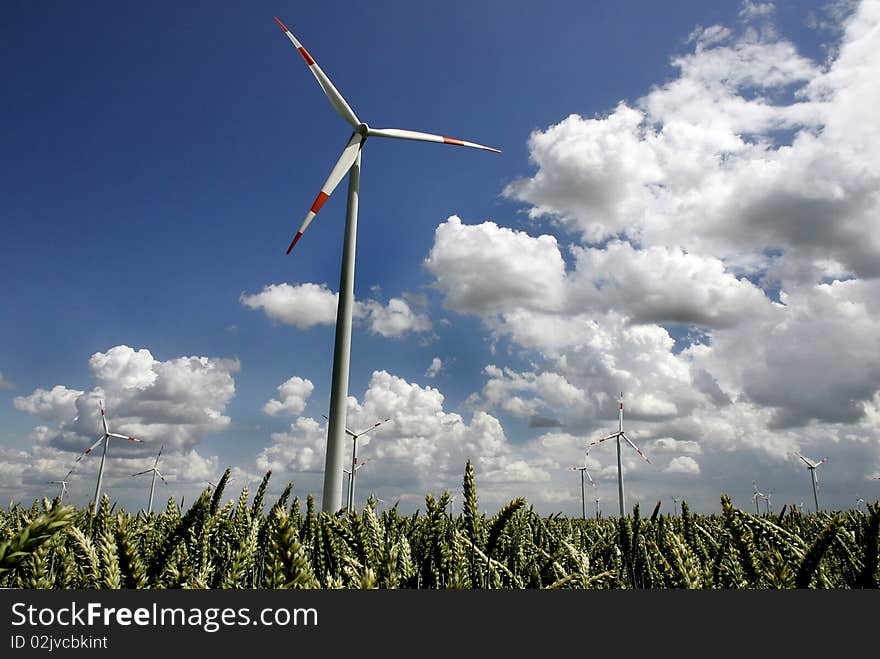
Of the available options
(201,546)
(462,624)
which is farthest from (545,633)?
(201,546)

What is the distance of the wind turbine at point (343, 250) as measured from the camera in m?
16.2

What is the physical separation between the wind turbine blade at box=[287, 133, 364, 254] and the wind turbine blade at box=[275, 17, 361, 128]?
1766 millimetres

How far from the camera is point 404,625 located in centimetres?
248

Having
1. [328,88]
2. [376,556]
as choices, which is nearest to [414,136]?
[328,88]

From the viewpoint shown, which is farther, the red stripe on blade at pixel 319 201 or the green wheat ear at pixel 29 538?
the red stripe on blade at pixel 319 201

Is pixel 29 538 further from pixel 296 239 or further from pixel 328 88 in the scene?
pixel 328 88

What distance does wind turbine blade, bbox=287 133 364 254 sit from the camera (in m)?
23.8

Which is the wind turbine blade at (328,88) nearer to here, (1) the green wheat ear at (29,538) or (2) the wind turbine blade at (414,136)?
(2) the wind turbine blade at (414,136)

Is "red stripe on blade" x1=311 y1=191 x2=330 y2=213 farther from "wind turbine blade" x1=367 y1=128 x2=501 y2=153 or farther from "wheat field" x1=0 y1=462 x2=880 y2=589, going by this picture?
"wheat field" x1=0 y1=462 x2=880 y2=589

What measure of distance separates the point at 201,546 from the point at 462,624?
2.39m

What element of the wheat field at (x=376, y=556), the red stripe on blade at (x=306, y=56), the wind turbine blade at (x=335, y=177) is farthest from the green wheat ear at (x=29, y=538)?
the red stripe on blade at (x=306, y=56)

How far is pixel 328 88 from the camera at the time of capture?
29.2 m

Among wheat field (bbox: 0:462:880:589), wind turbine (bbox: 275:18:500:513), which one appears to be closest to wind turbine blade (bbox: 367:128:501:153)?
wind turbine (bbox: 275:18:500:513)

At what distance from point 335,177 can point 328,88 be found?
703cm
